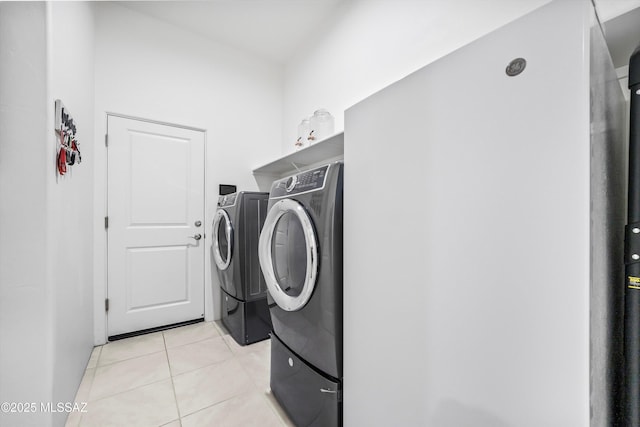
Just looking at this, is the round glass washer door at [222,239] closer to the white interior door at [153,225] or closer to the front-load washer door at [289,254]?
the white interior door at [153,225]

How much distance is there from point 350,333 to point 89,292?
7.13 feet

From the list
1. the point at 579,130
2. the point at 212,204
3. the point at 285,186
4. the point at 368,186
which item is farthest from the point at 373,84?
the point at 212,204

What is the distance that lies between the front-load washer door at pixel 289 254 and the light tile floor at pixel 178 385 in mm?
683

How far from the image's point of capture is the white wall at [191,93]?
2314 millimetres

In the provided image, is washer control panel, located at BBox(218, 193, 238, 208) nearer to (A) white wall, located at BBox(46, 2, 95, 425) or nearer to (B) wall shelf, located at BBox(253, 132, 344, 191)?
(B) wall shelf, located at BBox(253, 132, 344, 191)

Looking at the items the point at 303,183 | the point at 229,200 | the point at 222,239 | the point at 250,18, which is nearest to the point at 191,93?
the point at 250,18

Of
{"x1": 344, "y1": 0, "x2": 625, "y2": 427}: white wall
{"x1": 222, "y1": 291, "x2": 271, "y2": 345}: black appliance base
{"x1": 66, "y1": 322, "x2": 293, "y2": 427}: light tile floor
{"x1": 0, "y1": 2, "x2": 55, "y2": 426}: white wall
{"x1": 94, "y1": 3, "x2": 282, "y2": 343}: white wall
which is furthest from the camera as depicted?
{"x1": 94, "y1": 3, "x2": 282, "y2": 343}: white wall

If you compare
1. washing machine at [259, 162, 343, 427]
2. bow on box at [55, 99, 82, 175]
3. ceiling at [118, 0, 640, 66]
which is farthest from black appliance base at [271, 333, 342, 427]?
ceiling at [118, 0, 640, 66]

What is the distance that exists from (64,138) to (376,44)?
6.70 feet

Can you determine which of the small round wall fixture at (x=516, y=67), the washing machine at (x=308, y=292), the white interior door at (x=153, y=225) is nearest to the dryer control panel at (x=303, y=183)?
the washing machine at (x=308, y=292)

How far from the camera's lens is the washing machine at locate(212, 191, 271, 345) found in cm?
219

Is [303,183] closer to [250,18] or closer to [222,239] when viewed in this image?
[222,239]

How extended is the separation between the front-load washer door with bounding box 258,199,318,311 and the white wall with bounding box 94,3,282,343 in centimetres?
156

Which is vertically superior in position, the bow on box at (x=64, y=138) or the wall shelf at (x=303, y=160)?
the wall shelf at (x=303, y=160)
